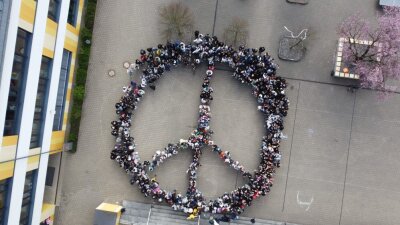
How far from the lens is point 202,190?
16.8m

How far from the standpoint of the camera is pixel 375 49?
50.2 ft

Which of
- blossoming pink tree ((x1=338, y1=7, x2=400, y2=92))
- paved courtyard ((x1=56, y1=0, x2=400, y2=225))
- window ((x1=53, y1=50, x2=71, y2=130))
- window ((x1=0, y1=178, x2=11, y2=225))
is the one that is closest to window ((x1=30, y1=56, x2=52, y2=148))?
window ((x1=53, y1=50, x2=71, y2=130))

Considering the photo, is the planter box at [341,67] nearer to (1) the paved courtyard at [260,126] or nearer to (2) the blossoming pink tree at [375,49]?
(2) the blossoming pink tree at [375,49]

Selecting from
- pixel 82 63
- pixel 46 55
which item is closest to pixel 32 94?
pixel 46 55

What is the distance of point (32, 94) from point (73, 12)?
4026 millimetres

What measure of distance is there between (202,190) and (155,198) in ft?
5.89

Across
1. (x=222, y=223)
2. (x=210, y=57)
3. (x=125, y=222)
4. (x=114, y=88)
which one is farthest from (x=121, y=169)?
(x=210, y=57)

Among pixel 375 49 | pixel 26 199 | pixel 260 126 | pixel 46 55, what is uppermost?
pixel 375 49

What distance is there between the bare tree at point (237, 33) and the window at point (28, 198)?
8323 millimetres

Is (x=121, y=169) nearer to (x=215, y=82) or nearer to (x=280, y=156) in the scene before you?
(x=215, y=82)

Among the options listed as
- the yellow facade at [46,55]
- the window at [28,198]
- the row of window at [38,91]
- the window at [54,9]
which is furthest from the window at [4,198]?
the window at [54,9]

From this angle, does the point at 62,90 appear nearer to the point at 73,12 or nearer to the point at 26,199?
the point at 73,12

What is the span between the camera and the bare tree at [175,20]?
647 inches

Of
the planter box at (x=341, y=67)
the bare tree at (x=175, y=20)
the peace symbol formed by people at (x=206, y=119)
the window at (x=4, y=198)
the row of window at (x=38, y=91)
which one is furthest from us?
the bare tree at (x=175, y=20)
